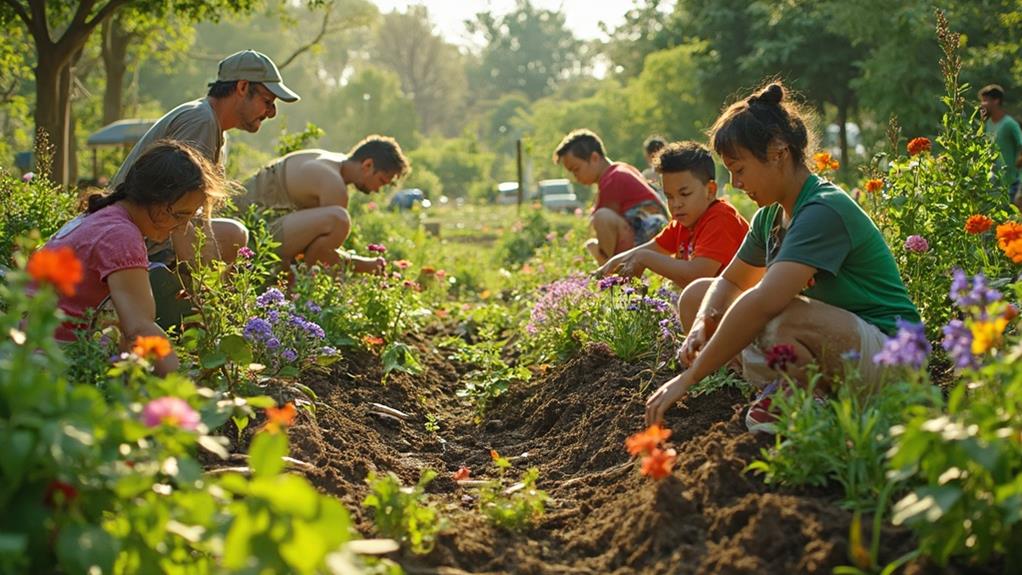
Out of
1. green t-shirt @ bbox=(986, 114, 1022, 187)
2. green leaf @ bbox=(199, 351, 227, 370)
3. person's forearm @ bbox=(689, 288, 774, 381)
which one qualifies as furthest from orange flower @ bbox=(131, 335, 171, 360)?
green t-shirt @ bbox=(986, 114, 1022, 187)

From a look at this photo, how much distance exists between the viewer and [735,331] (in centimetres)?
328

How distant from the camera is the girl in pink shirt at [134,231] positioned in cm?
363

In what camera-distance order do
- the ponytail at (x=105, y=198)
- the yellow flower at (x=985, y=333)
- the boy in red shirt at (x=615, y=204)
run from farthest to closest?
the boy in red shirt at (x=615, y=204) → the ponytail at (x=105, y=198) → the yellow flower at (x=985, y=333)

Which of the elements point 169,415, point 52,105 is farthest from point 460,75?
point 169,415

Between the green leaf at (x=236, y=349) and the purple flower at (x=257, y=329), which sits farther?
the purple flower at (x=257, y=329)

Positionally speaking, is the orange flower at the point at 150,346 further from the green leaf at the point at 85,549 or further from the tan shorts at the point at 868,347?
the tan shorts at the point at 868,347

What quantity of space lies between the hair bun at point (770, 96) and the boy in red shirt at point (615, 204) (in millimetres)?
3628

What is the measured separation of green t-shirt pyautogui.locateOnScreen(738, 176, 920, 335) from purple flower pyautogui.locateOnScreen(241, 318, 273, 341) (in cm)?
192

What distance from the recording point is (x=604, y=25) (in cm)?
4488

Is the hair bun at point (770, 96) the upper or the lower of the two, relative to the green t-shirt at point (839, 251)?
upper

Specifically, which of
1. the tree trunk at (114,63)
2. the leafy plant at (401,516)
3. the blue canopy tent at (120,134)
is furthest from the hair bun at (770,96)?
the blue canopy tent at (120,134)

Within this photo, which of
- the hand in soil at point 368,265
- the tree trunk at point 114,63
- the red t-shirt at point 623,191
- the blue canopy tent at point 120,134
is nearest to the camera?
the hand in soil at point 368,265

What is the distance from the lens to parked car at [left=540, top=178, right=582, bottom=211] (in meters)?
35.3

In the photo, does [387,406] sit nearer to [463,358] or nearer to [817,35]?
[463,358]
